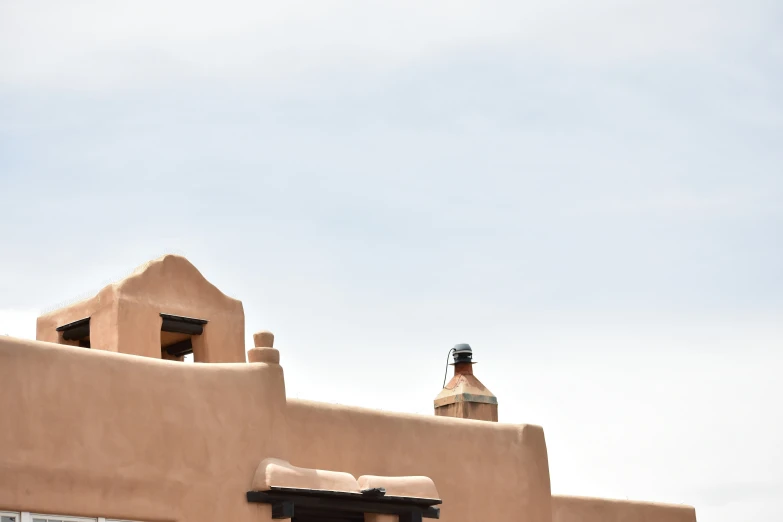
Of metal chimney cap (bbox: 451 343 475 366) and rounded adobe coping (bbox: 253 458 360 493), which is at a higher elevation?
metal chimney cap (bbox: 451 343 475 366)

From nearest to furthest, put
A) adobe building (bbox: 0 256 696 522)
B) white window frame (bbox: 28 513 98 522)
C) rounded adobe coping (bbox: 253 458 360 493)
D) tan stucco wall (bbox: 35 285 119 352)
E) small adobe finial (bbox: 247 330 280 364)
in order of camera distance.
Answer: white window frame (bbox: 28 513 98 522) → adobe building (bbox: 0 256 696 522) → rounded adobe coping (bbox: 253 458 360 493) → small adobe finial (bbox: 247 330 280 364) → tan stucco wall (bbox: 35 285 119 352)

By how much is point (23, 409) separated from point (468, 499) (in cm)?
913

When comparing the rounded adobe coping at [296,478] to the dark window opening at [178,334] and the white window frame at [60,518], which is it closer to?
the white window frame at [60,518]

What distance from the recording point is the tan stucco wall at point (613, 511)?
2608 centimetres

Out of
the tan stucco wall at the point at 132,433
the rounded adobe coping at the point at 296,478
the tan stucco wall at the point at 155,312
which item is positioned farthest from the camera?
the tan stucco wall at the point at 155,312

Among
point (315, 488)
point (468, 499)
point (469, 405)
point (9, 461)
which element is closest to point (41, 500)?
point (9, 461)

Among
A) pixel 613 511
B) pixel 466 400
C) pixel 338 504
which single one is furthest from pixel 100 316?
pixel 613 511

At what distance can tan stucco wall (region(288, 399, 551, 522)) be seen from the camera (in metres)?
22.0

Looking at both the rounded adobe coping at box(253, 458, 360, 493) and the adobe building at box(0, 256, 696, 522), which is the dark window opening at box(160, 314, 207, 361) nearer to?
the adobe building at box(0, 256, 696, 522)

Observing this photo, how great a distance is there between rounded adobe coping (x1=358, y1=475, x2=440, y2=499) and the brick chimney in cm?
503

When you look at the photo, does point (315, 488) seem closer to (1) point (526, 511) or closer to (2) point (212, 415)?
(2) point (212, 415)

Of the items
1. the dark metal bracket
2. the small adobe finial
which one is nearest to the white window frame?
the dark metal bracket

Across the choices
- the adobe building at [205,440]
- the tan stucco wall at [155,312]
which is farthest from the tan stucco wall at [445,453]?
the tan stucco wall at [155,312]

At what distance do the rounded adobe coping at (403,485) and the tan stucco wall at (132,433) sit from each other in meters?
1.61
